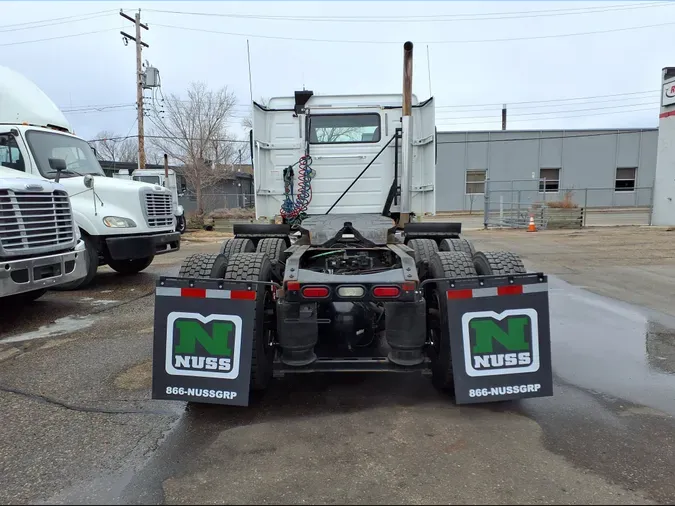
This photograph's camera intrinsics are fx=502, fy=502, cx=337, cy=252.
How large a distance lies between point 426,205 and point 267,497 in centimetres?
474

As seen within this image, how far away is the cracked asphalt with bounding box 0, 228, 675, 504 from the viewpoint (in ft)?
8.57

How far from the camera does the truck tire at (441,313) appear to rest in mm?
3473

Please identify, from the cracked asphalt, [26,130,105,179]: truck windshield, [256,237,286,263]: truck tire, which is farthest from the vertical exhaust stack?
[26,130,105,179]: truck windshield

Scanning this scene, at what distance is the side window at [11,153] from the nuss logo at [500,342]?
286 inches

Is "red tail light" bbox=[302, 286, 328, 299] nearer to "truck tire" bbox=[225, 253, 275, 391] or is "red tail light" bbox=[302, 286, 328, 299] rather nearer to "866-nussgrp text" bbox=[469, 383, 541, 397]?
"truck tire" bbox=[225, 253, 275, 391]

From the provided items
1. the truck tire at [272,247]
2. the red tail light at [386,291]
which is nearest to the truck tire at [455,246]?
the truck tire at [272,247]

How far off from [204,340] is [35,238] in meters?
3.85

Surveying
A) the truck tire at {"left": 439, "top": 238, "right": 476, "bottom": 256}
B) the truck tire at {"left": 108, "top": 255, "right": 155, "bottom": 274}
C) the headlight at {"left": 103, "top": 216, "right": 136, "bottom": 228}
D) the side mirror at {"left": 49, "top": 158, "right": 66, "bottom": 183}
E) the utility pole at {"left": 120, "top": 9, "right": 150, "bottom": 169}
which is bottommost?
the truck tire at {"left": 108, "top": 255, "right": 155, "bottom": 274}

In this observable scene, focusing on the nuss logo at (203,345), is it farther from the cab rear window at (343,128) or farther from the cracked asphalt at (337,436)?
the cab rear window at (343,128)

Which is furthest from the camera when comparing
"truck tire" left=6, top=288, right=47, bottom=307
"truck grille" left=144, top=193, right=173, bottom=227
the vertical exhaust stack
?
"truck grille" left=144, top=193, right=173, bottom=227

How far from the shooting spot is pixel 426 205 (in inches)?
261

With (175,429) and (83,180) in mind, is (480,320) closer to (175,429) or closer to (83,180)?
(175,429)

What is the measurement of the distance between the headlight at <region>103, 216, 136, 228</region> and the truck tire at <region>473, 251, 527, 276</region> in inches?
255

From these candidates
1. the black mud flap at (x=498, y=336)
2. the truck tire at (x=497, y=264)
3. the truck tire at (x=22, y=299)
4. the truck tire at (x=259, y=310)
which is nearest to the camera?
the black mud flap at (x=498, y=336)
